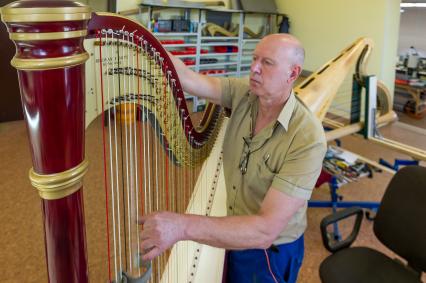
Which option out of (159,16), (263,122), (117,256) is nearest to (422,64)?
(159,16)

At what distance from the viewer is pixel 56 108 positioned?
460 mm

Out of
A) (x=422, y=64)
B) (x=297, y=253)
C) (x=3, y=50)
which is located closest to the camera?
(x=297, y=253)

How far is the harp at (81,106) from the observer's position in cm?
44

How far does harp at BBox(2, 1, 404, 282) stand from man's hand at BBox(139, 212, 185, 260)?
0.07ft

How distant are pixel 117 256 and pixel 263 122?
0.80m

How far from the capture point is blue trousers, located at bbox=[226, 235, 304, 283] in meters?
1.43

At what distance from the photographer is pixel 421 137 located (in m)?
4.67

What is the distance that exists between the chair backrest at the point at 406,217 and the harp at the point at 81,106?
113 cm

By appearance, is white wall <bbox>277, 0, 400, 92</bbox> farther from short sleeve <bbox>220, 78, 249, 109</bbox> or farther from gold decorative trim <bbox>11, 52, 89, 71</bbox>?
gold decorative trim <bbox>11, 52, 89, 71</bbox>

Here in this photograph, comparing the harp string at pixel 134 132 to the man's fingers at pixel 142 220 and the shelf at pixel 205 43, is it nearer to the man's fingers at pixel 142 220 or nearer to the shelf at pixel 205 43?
the man's fingers at pixel 142 220

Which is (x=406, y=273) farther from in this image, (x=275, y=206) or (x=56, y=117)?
(x=56, y=117)

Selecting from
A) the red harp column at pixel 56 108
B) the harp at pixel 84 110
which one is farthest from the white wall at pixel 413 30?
the red harp column at pixel 56 108

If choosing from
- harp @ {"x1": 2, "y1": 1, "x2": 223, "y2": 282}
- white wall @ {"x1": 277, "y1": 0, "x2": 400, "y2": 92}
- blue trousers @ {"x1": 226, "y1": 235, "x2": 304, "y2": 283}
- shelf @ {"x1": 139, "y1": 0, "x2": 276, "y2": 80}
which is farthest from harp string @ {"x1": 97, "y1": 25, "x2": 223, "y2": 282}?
white wall @ {"x1": 277, "y1": 0, "x2": 400, "y2": 92}

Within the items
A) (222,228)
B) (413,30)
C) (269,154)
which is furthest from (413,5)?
(222,228)
